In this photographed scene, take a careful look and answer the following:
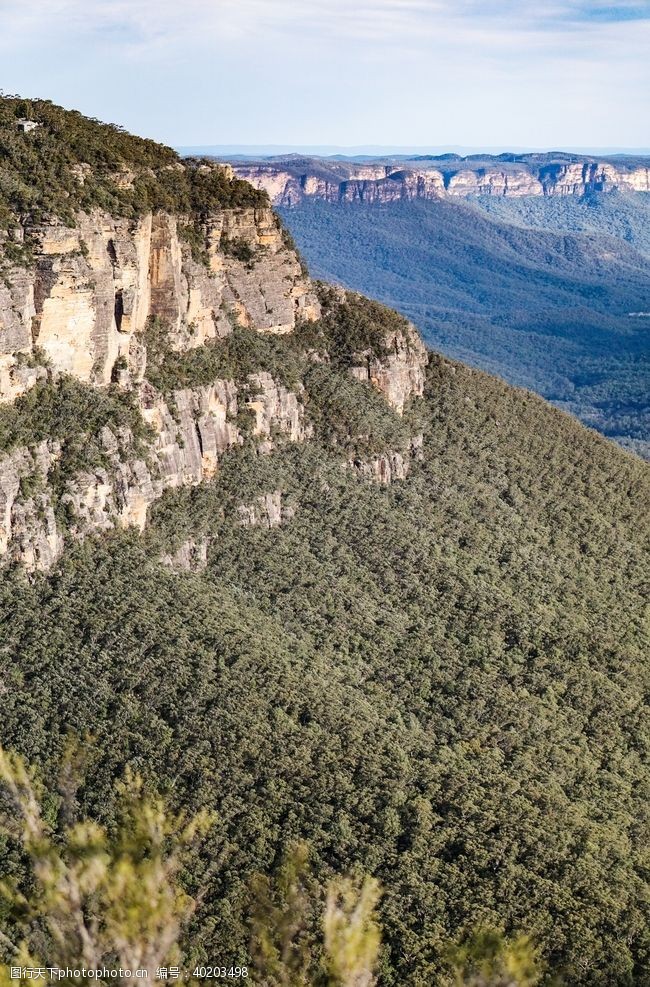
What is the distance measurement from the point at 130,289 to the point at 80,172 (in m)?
4.89

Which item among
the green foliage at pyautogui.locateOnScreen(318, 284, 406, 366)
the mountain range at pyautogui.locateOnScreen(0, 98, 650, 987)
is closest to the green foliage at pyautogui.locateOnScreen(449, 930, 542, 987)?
the mountain range at pyautogui.locateOnScreen(0, 98, 650, 987)

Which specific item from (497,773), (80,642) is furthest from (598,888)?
(80,642)

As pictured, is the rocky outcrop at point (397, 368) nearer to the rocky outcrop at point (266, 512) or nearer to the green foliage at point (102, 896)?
the rocky outcrop at point (266, 512)

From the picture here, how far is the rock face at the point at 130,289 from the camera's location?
39.7 metres

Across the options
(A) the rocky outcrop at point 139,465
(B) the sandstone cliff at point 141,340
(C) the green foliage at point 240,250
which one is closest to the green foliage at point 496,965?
(A) the rocky outcrop at point 139,465

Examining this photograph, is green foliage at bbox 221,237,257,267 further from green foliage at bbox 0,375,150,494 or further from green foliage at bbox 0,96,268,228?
green foliage at bbox 0,375,150,494

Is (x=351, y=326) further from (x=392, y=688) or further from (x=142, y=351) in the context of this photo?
(x=392, y=688)

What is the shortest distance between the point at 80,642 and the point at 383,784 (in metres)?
11.3

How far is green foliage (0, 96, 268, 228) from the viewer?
40.1m

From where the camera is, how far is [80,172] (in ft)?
139

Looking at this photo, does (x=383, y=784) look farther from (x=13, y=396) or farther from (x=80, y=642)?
(x=13, y=396)

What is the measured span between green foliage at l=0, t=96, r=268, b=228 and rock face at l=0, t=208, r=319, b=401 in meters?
0.71

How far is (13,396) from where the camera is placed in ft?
130

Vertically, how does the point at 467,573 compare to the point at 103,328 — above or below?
below
